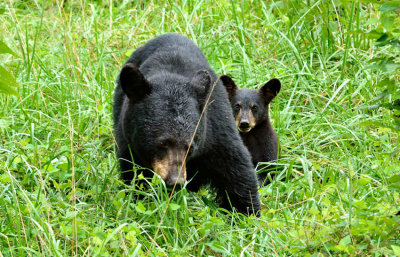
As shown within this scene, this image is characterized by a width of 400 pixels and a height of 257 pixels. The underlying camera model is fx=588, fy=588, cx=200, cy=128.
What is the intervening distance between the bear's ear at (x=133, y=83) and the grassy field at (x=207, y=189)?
0.53 meters

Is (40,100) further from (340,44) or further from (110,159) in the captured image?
(340,44)

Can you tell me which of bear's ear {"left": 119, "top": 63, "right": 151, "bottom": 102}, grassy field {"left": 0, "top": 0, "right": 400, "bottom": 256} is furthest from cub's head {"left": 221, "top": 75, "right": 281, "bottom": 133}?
bear's ear {"left": 119, "top": 63, "right": 151, "bottom": 102}

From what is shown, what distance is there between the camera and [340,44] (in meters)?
6.95

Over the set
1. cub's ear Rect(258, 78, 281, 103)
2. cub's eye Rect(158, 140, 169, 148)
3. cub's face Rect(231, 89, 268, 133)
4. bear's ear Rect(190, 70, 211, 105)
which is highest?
bear's ear Rect(190, 70, 211, 105)

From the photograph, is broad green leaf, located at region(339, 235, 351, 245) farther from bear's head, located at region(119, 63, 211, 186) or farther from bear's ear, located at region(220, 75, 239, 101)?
bear's ear, located at region(220, 75, 239, 101)

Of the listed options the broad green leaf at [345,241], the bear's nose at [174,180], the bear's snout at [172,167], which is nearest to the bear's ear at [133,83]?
the bear's snout at [172,167]

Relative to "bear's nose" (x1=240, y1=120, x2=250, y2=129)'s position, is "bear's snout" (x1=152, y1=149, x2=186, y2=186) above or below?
above

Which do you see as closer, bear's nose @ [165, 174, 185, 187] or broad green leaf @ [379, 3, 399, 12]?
broad green leaf @ [379, 3, 399, 12]

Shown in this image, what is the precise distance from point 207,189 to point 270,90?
5.85 feet

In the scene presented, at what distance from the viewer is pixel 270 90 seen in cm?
604

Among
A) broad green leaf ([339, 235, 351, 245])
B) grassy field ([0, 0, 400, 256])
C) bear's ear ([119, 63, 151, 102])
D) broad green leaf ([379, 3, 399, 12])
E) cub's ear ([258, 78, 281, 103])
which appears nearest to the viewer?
broad green leaf ([379, 3, 399, 12])

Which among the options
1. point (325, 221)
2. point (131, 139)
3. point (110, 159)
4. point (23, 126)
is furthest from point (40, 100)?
point (325, 221)

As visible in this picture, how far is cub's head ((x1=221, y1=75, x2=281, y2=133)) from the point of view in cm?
591

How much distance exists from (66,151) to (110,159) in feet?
1.76
